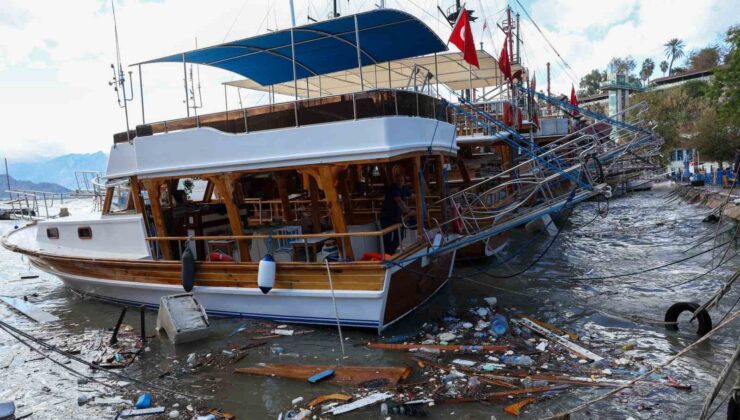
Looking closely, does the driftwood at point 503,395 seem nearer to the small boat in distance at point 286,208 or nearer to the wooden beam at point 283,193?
the small boat in distance at point 286,208

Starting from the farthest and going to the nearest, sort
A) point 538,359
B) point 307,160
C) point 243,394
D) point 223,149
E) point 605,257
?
1. point 605,257
2. point 223,149
3. point 307,160
4. point 538,359
5. point 243,394

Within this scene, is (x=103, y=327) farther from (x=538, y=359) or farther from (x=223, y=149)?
(x=538, y=359)

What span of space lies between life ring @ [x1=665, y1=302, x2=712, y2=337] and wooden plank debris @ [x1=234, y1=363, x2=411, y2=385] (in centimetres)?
488

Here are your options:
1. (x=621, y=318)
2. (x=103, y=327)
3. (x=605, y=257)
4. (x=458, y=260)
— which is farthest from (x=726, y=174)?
(x=103, y=327)

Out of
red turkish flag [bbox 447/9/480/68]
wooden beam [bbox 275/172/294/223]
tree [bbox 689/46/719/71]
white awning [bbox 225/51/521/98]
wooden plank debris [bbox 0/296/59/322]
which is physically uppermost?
tree [bbox 689/46/719/71]

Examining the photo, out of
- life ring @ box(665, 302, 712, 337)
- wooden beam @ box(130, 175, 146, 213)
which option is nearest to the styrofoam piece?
wooden beam @ box(130, 175, 146, 213)

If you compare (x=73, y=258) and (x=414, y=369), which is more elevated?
(x=73, y=258)

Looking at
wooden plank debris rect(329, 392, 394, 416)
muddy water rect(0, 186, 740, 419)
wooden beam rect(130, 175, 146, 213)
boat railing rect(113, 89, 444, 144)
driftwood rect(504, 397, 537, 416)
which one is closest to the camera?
driftwood rect(504, 397, 537, 416)

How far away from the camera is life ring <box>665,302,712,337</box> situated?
7884 millimetres

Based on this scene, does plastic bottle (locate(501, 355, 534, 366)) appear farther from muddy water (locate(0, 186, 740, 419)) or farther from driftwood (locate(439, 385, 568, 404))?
muddy water (locate(0, 186, 740, 419))

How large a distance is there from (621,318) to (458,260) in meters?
5.74

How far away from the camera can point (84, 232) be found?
1166 cm

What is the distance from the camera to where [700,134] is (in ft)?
113

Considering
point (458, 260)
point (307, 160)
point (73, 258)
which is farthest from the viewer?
point (458, 260)
